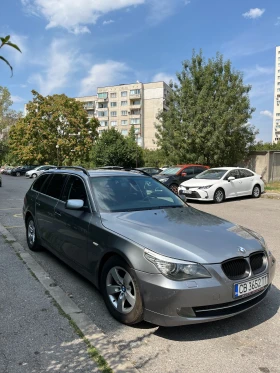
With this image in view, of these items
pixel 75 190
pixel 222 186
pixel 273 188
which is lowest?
pixel 273 188

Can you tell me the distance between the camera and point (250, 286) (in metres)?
2.99

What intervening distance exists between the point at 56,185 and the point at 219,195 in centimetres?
953

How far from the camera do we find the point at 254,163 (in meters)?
22.3

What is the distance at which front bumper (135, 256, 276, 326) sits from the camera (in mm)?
2742

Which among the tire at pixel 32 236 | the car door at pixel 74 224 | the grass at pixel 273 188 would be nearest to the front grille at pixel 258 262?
the car door at pixel 74 224

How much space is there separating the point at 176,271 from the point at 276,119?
422 feet

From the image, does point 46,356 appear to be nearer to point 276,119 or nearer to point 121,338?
point 121,338

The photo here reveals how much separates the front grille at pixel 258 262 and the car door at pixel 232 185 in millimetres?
10518

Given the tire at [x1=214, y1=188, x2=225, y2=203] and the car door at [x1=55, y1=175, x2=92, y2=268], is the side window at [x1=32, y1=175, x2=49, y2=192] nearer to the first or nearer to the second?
the car door at [x1=55, y1=175, x2=92, y2=268]

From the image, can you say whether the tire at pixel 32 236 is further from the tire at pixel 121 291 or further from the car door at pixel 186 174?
the car door at pixel 186 174

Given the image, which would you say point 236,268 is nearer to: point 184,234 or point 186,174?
point 184,234

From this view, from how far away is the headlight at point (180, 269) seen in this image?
110 inches

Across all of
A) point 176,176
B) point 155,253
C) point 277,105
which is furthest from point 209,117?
point 277,105

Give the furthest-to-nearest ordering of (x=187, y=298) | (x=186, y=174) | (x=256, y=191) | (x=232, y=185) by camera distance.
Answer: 1. (x=186, y=174)
2. (x=256, y=191)
3. (x=232, y=185)
4. (x=187, y=298)
